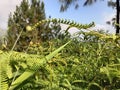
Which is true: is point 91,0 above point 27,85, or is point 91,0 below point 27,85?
above

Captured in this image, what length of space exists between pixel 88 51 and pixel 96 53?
14 cm

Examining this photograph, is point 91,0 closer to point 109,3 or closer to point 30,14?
point 109,3

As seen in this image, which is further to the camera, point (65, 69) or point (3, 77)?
point (65, 69)

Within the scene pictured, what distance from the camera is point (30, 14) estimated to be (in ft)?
85.0

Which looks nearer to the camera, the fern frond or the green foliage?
the fern frond

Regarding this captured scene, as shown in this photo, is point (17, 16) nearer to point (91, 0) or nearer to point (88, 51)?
point (91, 0)

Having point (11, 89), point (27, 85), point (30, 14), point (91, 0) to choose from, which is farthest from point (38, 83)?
point (30, 14)

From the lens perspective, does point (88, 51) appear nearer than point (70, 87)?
No

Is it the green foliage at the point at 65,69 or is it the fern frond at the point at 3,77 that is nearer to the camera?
the fern frond at the point at 3,77

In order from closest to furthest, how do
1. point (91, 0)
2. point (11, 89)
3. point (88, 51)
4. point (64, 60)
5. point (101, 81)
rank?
point (11, 89) → point (101, 81) → point (64, 60) → point (88, 51) → point (91, 0)

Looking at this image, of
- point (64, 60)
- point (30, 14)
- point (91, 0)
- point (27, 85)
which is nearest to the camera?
point (27, 85)

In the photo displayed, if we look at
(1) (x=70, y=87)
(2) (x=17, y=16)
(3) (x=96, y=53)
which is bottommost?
(1) (x=70, y=87)

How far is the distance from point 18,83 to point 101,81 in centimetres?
34

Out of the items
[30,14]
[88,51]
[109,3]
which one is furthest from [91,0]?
[88,51]
